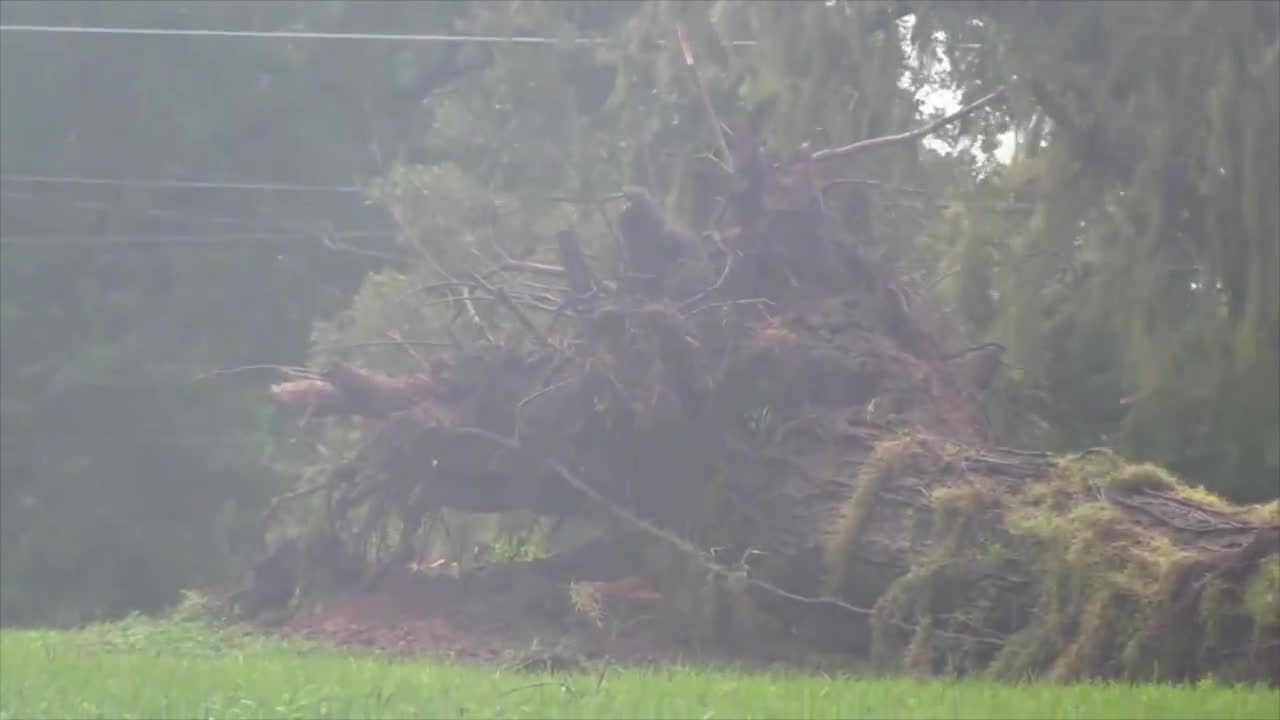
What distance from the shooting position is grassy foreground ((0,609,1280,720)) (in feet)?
28.9

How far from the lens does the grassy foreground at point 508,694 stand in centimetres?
881


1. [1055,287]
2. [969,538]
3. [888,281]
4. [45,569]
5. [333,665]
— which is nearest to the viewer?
[333,665]

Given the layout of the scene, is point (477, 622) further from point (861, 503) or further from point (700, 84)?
point (700, 84)

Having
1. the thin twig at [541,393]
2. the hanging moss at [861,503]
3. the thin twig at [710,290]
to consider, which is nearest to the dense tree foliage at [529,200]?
the thin twig at [710,290]

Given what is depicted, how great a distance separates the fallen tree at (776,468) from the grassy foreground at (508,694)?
1.34m

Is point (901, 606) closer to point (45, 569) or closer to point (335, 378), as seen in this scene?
point (335, 378)

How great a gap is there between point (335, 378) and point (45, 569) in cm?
1864

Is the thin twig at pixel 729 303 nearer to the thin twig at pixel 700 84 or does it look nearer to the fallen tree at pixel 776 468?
the fallen tree at pixel 776 468

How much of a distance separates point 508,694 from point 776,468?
16.1 ft

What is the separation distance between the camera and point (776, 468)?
14.0m

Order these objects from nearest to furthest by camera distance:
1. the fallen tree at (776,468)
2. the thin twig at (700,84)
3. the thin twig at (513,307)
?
1. the fallen tree at (776,468)
2. the thin twig at (513,307)
3. the thin twig at (700,84)

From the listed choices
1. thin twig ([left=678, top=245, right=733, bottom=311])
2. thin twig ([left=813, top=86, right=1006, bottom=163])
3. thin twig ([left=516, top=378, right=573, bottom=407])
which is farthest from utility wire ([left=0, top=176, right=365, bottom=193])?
thin twig ([left=678, top=245, right=733, bottom=311])

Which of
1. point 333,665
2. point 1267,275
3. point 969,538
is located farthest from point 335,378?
point 1267,275

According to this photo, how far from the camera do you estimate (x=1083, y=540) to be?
38.5 ft
